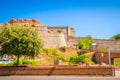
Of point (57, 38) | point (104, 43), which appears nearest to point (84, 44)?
point (104, 43)

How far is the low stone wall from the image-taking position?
2870 cm

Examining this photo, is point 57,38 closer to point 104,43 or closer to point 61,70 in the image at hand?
point 104,43

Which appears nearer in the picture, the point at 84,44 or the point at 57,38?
the point at 57,38

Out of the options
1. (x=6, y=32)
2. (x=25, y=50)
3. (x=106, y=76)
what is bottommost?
(x=106, y=76)

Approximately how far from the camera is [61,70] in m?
29.8

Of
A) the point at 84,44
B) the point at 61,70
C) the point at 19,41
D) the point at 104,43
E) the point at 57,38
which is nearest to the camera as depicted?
the point at 61,70

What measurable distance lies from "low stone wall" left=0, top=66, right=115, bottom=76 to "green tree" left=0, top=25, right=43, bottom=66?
2.37 meters

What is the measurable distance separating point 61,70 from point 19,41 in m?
6.63

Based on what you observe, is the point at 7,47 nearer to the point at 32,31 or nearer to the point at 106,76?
the point at 32,31

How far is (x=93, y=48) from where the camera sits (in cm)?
6800

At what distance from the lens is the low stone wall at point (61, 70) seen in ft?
94.2

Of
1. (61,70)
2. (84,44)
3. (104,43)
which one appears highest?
(104,43)

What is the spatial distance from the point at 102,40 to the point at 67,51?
70.5ft

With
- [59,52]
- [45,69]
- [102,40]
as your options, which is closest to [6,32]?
[45,69]
